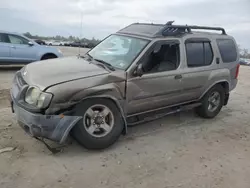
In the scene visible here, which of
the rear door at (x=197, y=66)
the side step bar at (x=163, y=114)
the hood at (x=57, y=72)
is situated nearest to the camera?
the hood at (x=57, y=72)

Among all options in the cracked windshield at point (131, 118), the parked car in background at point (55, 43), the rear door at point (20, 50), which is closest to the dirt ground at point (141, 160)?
the cracked windshield at point (131, 118)

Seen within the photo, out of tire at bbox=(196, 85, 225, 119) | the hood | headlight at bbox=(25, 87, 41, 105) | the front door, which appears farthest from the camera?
tire at bbox=(196, 85, 225, 119)

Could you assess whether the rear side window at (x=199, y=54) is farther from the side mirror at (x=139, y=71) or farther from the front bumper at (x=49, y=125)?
the front bumper at (x=49, y=125)

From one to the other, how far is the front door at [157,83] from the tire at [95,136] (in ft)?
1.05

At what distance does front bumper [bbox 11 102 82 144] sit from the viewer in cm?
384

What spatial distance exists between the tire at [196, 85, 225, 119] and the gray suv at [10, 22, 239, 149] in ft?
0.07

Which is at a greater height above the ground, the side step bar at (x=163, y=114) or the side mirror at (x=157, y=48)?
the side mirror at (x=157, y=48)

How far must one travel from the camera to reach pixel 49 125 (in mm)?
3859

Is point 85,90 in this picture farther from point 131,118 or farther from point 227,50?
point 227,50

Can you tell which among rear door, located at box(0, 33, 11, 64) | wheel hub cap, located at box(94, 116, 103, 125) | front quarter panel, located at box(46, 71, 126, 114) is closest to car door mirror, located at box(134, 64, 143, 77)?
front quarter panel, located at box(46, 71, 126, 114)

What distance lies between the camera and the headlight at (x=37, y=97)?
382 centimetres

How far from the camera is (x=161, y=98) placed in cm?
509

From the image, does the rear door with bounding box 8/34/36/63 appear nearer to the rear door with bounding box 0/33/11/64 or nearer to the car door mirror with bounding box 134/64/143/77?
the rear door with bounding box 0/33/11/64

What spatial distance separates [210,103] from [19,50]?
7.45m
